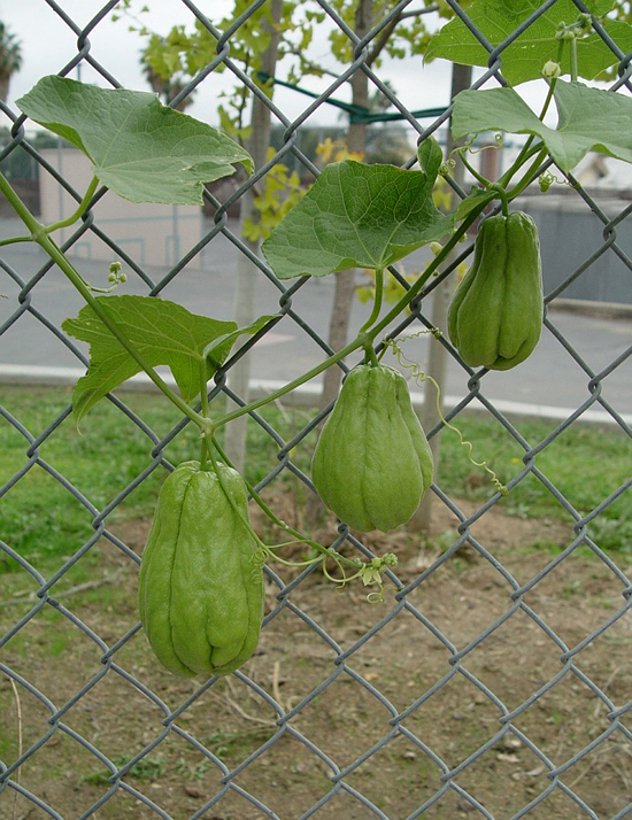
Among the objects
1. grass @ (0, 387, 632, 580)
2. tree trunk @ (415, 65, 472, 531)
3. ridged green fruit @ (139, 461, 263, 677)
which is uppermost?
ridged green fruit @ (139, 461, 263, 677)

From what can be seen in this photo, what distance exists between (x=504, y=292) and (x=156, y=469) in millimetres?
3064

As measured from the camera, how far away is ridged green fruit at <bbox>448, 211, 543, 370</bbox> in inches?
39.9

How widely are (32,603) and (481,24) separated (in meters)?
2.21

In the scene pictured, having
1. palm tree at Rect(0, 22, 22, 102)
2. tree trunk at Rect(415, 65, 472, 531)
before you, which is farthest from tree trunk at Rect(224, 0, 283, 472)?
palm tree at Rect(0, 22, 22, 102)

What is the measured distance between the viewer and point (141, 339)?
3.39ft

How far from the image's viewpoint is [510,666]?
8.41ft

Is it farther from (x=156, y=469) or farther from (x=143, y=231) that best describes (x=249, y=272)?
(x=143, y=231)

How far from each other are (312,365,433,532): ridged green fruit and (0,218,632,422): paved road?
3.18 m

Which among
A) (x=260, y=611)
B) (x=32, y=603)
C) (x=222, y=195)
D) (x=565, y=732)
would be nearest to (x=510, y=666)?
(x=565, y=732)

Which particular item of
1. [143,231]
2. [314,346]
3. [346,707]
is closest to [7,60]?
[143,231]

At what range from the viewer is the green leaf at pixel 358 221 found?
3.17ft

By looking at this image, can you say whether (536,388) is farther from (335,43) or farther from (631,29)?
(631,29)

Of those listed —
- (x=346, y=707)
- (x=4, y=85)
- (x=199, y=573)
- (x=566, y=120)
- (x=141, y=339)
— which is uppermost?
(x=566, y=120)

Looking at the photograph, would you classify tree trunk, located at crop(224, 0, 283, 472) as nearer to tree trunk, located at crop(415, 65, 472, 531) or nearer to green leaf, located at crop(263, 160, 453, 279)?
tree trunk, located at crop(415, 65, 472, 531)
